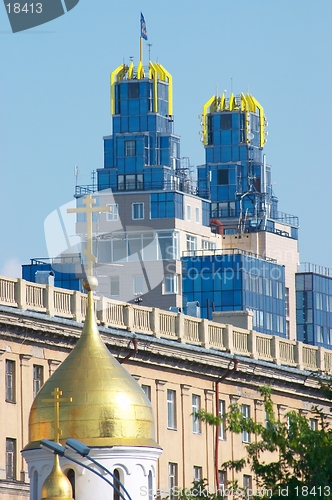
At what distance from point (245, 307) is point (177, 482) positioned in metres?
89.0

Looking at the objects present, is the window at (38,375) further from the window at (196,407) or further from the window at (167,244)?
the window at (167,244)

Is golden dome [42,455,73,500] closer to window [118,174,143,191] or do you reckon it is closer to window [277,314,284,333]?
window [277,314,284,333]

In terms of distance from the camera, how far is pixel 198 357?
9144 centimetres

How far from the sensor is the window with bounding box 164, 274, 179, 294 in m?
177

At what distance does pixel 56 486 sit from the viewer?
56688 mm

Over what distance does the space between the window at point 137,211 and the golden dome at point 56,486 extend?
12150 cm

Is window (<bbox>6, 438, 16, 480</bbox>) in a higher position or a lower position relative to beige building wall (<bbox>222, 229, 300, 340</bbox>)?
lower

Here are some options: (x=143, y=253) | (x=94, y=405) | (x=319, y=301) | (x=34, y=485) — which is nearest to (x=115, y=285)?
(x=143, y=253)

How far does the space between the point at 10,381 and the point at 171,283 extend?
9763 cm

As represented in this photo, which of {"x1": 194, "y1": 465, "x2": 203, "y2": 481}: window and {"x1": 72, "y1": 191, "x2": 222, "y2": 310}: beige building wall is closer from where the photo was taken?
{"x1": 194, "y1": 465, "x2": 203, "y2": 481}: window

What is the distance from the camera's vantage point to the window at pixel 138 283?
175 m

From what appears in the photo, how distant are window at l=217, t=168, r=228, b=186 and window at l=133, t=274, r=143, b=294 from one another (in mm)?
18544

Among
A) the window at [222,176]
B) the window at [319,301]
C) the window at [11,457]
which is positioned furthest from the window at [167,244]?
the window at [11,457]

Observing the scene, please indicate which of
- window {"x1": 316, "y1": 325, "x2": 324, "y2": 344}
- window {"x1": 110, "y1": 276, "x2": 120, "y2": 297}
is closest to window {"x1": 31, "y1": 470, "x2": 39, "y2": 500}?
window {"x1": 110, "y1": 276, "x2": 120, "y2": 297}
